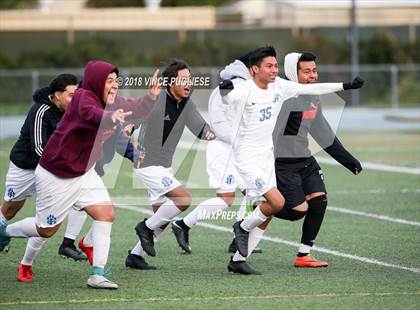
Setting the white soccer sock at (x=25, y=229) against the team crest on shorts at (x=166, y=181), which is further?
the team crest on shorts at (x=166, y=181)

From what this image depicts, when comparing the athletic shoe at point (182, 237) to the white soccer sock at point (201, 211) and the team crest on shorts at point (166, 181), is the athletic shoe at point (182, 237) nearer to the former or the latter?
the white soccer sock at point (201, 211)

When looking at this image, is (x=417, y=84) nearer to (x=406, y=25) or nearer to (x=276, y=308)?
(x=406, y=25)

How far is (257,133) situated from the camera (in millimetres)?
9367

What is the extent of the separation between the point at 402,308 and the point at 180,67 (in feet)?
11.1

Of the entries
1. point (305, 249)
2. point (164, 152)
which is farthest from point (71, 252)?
point (305, 249)

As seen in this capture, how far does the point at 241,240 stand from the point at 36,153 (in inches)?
81.8

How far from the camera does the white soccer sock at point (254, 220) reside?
31.1ft

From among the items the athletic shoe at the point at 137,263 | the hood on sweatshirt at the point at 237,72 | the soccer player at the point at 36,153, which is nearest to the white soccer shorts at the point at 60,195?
the soccer player at the point at 36,153

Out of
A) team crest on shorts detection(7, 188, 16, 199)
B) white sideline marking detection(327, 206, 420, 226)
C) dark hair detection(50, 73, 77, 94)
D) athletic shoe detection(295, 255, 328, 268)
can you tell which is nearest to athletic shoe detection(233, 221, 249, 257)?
athletic shoe detection(295, 255, 328, 268)

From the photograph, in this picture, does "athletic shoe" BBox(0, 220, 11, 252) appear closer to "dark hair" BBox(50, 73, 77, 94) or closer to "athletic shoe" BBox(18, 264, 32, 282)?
"athletic shoe" BBox(18, 264, 32, 282)

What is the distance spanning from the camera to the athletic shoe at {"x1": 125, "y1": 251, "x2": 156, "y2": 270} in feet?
31.9

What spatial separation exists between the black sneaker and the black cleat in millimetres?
724

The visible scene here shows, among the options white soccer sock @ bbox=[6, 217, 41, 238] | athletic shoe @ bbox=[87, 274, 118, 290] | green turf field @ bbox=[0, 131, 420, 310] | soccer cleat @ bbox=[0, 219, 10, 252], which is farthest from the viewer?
soccer cleat @ bbox=[0, 219, 10, 252]

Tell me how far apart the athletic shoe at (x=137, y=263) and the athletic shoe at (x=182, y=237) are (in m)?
0.92
